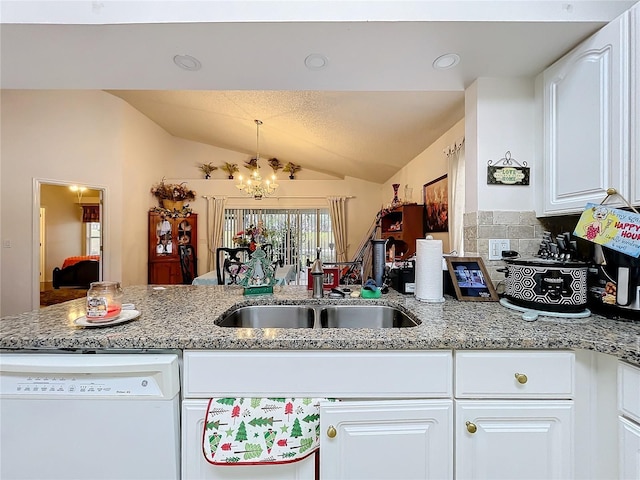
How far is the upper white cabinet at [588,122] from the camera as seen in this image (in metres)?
1.09

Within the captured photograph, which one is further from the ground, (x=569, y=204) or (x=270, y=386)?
(x=569, y=204)

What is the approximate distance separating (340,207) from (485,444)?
523 cm

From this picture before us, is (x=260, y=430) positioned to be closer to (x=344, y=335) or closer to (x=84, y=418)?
(x=344, y=335)

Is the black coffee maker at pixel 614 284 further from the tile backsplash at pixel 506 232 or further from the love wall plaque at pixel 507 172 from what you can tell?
the love wall plaque at pixel 507 172

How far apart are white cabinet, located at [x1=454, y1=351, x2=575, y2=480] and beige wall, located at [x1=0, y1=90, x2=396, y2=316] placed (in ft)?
16.1

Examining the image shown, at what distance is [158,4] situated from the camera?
47.6 inches

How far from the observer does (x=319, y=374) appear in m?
0.94

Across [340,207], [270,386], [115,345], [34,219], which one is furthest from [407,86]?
[34,219]

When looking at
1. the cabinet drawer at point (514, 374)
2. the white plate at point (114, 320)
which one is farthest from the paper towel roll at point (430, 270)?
the white plate at point (114, 320)

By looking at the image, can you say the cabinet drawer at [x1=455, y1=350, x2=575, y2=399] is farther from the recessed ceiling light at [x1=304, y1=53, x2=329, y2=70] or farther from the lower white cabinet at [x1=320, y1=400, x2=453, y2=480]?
the recessed ceiling light at [x1=304, y1=53, x2=329, y2=70]

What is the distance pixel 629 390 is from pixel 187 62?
89.1 inches

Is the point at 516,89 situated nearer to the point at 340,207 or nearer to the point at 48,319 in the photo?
the point at 48,319

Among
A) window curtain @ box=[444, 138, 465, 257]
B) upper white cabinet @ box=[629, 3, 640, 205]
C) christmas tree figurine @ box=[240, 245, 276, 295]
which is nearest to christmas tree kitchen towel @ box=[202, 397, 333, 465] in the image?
christmas tree figurine @ box=[240, 245, 276, 295]

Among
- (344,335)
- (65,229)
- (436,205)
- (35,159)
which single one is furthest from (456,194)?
(65,229)
